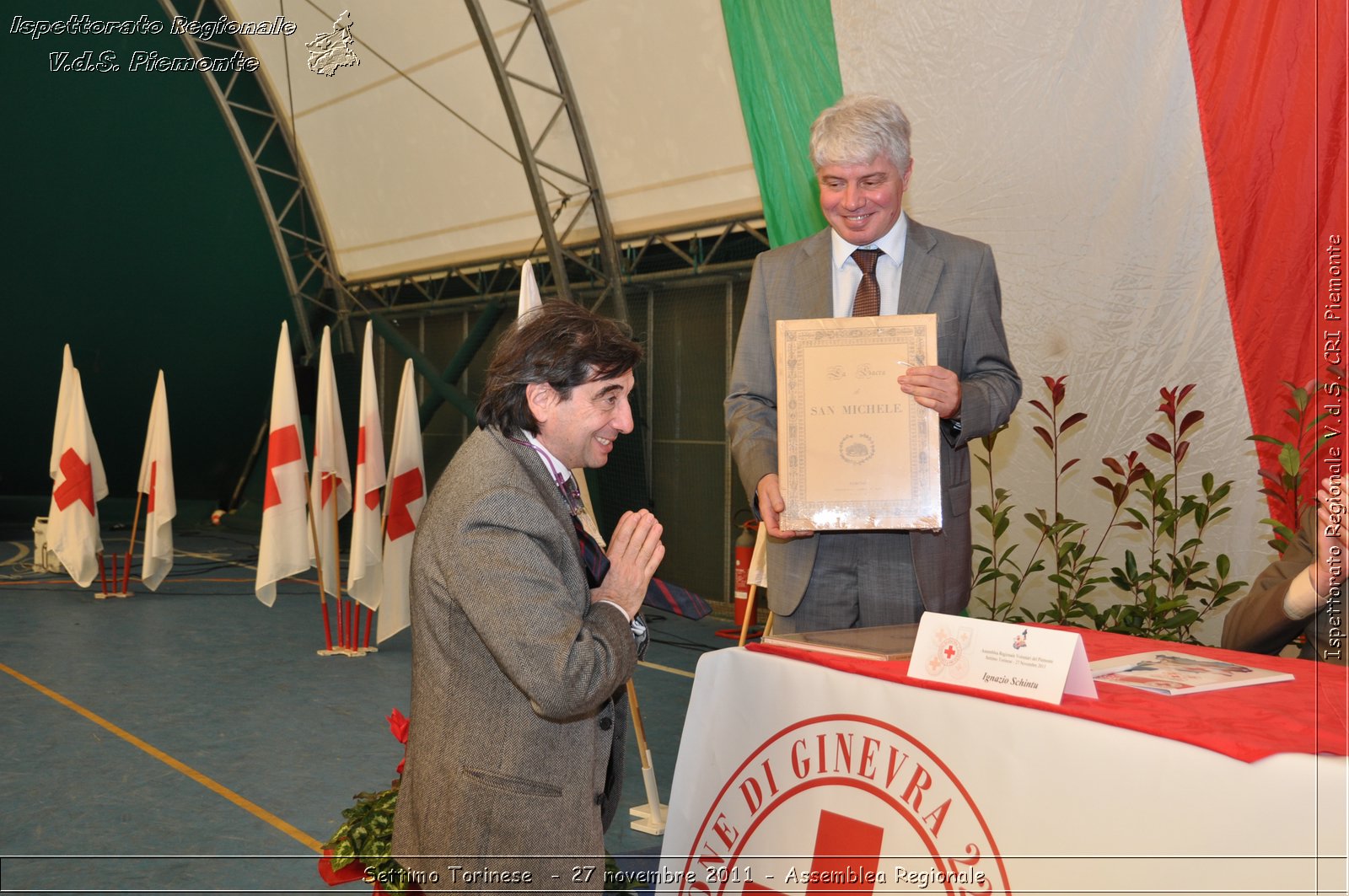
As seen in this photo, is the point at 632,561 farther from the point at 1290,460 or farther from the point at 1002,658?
the point at 1290,460

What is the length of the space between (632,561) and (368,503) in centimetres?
501

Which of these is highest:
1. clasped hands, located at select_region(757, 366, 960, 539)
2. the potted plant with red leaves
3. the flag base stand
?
clasped hands, located at select_region(757, 366, 960, 539)

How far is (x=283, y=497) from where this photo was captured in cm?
656

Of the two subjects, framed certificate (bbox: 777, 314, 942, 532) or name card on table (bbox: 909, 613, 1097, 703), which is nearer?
name card on table (bbox: 909, 613, 1097, 703)

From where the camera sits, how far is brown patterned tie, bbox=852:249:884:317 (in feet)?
6.70

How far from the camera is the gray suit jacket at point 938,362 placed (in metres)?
1.95

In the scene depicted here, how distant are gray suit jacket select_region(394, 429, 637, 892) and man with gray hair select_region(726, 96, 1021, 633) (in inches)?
19.3

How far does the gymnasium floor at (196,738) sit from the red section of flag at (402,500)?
Result: 2.48 feet

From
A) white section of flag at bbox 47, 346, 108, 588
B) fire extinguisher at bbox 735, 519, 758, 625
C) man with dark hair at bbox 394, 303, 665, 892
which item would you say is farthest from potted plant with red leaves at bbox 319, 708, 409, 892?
white section of flag at bbox 47, 346, 108, 588

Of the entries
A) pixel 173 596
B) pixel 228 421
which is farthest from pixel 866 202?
pixel 228 421

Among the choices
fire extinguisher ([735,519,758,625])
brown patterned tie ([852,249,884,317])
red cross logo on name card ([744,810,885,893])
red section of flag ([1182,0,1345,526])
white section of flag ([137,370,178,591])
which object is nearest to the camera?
red cross logo on name card ([744,810,885,893])

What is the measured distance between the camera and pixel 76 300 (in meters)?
12.0

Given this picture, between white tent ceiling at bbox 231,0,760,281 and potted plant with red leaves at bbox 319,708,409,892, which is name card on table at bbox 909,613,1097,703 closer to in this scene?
potted plant with red leaves at bbox 319,708,409,892

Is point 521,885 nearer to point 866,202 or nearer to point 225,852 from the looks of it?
point 866,202
